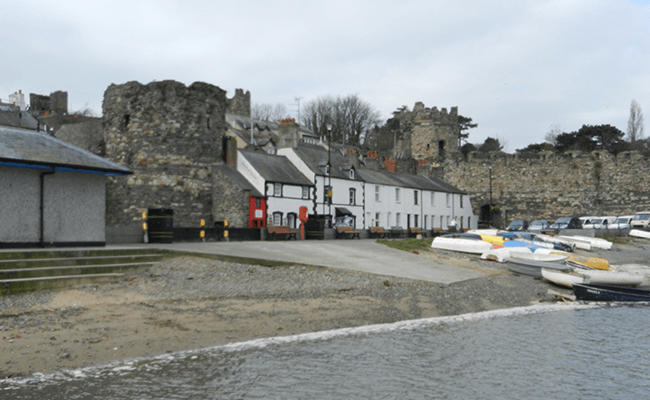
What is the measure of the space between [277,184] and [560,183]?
27541 mm

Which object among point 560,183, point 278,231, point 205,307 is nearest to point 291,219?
point 278,231

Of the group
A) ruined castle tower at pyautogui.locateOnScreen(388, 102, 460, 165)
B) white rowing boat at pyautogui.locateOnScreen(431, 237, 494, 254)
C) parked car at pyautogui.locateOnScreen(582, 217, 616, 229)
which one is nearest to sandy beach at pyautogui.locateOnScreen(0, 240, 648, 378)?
white rowing boat at pyautogui.locateOnScreen(431, 237, 494, 254)

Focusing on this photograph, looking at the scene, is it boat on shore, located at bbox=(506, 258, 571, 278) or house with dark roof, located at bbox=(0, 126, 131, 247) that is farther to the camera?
boat on shore, located at bbox=(506, 258, 571, 278)

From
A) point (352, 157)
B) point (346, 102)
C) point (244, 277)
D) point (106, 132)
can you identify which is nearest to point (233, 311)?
point (244, 277)

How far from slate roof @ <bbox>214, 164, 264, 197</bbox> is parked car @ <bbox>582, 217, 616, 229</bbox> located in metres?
25.5

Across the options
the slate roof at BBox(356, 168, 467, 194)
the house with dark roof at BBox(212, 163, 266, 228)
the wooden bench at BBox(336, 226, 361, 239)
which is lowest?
the wooden bench at BBox(336, 226, 361, 239)

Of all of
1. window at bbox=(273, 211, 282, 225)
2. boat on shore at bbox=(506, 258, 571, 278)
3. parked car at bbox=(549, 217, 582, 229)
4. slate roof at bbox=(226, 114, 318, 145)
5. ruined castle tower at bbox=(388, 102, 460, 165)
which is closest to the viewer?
boat on shore at bbox=(506, 258, 571, 278)

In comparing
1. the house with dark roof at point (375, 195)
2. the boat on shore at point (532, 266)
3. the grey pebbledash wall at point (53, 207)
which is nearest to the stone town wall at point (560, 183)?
the house with dark roof at point (375, 195)

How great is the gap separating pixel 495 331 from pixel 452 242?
1316 centimetres

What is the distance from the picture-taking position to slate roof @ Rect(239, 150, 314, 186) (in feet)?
119

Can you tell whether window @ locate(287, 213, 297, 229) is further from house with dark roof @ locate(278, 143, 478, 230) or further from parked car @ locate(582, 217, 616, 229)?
parked car @ locate(582, 217, 616, 229)

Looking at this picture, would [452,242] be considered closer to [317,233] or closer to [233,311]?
[317,233]

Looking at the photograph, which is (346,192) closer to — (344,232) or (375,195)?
(375,195)

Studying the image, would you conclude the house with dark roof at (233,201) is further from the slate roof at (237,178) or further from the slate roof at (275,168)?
the slate roof at (275,168)
